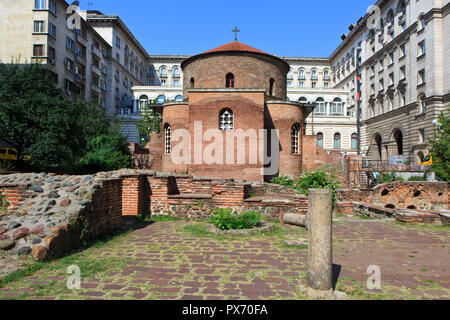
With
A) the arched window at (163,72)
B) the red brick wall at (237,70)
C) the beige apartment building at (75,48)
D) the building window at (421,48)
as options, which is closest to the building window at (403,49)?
the building window at (421,48)

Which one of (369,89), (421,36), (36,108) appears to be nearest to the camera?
(36,108)

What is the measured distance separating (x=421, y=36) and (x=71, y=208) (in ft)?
112

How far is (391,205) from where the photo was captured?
13.5 m

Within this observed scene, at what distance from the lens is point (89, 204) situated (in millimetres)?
5652

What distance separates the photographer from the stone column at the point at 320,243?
3500 mm

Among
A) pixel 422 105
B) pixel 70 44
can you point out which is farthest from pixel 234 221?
pixel 70 44

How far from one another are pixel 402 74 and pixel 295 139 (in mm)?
20660

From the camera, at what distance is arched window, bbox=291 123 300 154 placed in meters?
18.9

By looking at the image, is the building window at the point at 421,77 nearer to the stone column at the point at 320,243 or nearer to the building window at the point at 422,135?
the building window at the point at 422,135

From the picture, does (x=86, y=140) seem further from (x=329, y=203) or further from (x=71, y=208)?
(x=329, y=203)

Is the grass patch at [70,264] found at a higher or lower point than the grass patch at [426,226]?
higher

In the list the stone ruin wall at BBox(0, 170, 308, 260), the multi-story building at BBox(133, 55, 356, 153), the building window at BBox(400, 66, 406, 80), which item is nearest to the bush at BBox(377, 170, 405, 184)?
the stone ruin wall at BBox(0, 170, 308, 260)

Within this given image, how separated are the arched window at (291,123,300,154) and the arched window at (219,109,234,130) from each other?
15.8ft
